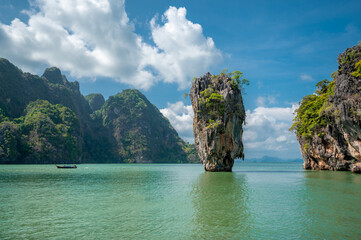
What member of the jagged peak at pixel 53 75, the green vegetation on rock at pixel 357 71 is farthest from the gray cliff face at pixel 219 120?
the jagged peak at pixel 53 75

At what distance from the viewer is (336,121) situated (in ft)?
111

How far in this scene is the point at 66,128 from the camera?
12175cm

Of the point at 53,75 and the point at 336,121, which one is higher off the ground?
the point at 53,75

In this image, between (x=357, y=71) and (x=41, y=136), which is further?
(x=41, y=136)

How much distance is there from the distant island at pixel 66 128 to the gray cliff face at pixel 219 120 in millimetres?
82440

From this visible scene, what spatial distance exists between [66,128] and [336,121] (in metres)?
119

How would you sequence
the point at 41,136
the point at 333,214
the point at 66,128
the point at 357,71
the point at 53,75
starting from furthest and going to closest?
the point at 53,75 < the point at 66,128 < the point at 41,136 < the point at 357,71 < the point at 333,214

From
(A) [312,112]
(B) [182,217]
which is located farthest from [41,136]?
(B) [182,217]

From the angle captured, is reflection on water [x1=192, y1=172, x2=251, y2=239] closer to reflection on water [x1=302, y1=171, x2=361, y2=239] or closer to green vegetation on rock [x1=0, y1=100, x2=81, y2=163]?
reflection on water [x1=302, y1=171, x2=361, y2=239]

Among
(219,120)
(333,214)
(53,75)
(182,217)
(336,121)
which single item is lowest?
(182,217)

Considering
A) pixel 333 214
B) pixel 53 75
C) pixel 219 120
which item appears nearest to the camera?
pixel 333 214

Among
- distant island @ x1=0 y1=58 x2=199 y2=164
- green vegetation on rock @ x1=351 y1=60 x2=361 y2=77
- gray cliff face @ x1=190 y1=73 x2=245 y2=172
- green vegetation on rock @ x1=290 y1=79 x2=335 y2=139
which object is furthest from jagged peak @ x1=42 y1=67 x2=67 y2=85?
green vegetation on rock @ x1=351 y1=60 x2=361 y2=77

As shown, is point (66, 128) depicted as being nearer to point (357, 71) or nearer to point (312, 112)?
point (312, 112)

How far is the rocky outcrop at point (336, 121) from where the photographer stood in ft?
101
